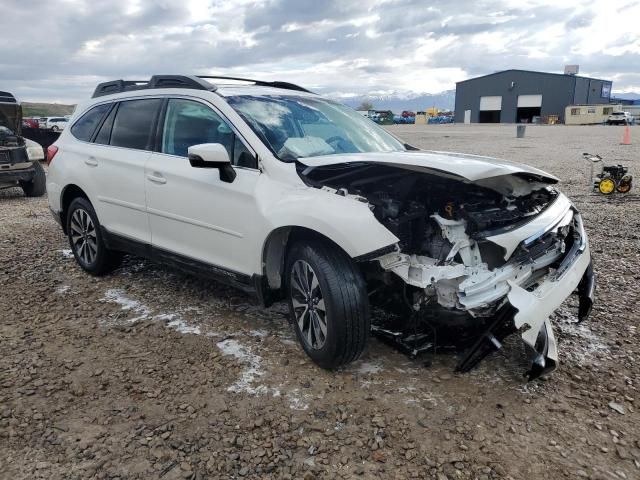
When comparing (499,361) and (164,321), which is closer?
(499,361)

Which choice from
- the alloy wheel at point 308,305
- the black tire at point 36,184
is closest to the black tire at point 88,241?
the alloy wheel at point 308,305

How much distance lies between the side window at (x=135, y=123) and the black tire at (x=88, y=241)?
31.1 inches

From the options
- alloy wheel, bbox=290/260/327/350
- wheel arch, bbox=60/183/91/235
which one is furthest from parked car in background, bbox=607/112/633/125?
alloy wheel, bbox=290/260/327/350

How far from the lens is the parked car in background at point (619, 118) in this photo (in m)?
50.6

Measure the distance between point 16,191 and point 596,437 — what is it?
12548 millimetres

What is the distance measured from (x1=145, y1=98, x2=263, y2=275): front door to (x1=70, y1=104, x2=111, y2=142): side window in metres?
1.18

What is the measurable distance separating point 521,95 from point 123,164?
71387 mm

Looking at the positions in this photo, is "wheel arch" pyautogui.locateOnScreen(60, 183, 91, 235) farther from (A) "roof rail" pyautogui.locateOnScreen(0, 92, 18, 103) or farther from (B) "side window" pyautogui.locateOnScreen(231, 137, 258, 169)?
(A) "roof rail" pyautogui.locateOnScreen(0, 92, 18, 103)

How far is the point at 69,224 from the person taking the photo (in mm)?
5371

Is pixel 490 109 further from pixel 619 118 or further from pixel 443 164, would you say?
pixel 443 164

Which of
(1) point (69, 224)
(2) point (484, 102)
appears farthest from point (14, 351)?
(2) point (484, 102)

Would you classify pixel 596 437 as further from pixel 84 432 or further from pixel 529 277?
pixel 84 432

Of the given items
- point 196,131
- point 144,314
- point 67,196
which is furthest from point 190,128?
point 67,196

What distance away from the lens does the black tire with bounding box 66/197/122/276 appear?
16.5ft
